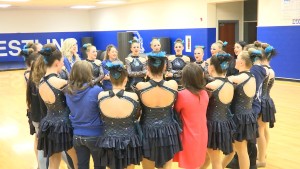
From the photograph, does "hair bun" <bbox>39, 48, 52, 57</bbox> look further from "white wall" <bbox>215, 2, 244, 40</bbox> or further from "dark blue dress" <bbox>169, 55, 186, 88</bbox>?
"white wall" <bbox>215, 2, 244, 40</bbox>

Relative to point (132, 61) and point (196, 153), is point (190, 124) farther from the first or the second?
point (132, 61)

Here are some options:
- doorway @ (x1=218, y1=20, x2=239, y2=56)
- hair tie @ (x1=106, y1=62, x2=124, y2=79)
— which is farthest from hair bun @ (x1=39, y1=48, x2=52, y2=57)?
doorway @ (x1=218, y1=20, x2=239, y2=56)

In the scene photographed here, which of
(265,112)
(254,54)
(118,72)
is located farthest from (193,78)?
(265,112)

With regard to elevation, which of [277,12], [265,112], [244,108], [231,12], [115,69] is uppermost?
[231,12]

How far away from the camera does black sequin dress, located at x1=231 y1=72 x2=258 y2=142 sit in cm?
308

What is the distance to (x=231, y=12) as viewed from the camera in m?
12.5

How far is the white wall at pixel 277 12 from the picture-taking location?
9391 mm

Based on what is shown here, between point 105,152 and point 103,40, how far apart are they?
1584 centimetres

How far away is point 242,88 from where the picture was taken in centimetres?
306

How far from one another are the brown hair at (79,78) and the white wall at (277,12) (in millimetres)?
8435

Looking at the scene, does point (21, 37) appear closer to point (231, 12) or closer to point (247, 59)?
point (231, 12)

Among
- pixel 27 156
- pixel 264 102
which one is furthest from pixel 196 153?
pixel 27 156

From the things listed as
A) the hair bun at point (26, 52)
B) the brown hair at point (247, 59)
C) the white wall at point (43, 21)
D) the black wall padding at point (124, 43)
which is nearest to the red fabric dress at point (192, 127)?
the brown hair at point (247, 59)

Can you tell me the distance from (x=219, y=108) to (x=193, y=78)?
436mm
